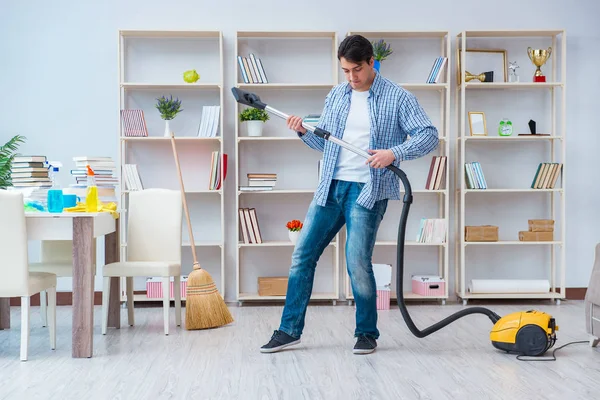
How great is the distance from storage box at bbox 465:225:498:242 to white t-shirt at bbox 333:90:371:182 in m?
2.10

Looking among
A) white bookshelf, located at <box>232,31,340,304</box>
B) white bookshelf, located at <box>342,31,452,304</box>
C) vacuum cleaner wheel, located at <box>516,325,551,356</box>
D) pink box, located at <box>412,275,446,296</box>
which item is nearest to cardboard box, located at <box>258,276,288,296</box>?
white bookshelf, located at <box>232,31,340,304</box>

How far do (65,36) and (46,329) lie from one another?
2346 millimetres

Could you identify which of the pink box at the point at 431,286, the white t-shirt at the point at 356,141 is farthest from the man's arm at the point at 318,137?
the pink box at the point at 431,286

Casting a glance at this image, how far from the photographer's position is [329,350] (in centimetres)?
360

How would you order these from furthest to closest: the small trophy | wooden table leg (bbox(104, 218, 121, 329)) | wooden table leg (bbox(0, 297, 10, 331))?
the small trophy < wooden table leg (bbox(104, 218, 121, 329)) < wooden table leg (bbox(0, 297, 10, 331))

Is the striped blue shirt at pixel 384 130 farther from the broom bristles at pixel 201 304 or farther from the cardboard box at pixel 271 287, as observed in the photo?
the cardboard box at pixel 271 287

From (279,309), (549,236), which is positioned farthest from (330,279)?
(549,236)

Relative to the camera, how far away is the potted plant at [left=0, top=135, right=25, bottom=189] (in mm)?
5089

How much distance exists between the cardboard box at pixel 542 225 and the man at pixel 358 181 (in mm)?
2259

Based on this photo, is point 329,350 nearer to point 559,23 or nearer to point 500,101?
point 500,101

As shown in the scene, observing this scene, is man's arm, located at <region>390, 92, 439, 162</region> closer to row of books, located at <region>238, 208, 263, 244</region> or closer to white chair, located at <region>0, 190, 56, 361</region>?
white chair, located at <region>0, 190, 56, 361</region>

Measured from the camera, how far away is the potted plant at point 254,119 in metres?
5.27

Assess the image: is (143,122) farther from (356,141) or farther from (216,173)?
(356,141)

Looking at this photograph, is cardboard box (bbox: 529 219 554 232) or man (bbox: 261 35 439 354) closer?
man (bbox: 261 35 439 354)
